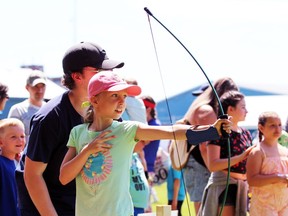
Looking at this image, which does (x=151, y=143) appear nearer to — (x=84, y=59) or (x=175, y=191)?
(x=175, y=191)

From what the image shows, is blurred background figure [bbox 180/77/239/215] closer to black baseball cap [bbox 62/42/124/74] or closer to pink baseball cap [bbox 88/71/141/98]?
black baseball cap [bbox 62/42/124/74]

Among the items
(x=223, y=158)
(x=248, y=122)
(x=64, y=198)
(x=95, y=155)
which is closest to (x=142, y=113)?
(x=223, y=158)

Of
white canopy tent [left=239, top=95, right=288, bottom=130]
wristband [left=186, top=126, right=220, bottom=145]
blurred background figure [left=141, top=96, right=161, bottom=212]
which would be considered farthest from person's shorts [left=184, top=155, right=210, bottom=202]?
white canopy tent [left=239, top=95, right=288, bottom=130]

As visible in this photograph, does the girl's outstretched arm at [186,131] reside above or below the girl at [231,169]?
above

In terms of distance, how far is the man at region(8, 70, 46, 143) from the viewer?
752cm

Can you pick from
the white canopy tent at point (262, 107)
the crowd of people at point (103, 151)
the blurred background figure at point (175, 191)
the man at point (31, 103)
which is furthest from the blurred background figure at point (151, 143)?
the white canopy tent at point (262, 107)

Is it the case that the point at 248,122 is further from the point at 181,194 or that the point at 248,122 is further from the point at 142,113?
the point at 142,113

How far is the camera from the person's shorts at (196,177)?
637 centimetres

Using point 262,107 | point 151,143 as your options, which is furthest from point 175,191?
point 262,107

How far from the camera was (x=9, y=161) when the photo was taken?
219 inches

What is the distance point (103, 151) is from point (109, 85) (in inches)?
12.9

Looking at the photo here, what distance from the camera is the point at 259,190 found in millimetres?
5660

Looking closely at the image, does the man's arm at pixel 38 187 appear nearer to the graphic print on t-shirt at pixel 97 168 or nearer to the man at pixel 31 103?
the graphic print on t-shirt at pixel 97 168

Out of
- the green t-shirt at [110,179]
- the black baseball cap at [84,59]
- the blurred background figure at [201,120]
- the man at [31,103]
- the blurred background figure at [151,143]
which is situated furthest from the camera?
the blurred background figure at [151,143]
